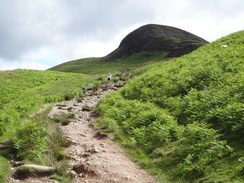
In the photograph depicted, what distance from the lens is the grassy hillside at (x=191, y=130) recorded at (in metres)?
6.45

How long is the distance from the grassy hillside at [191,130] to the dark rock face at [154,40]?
279 ft

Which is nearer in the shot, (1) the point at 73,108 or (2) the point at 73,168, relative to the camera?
(2) the point at 73,168

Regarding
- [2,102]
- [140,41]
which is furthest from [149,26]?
[2,102]

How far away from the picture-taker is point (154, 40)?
112m

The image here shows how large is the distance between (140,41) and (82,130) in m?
112

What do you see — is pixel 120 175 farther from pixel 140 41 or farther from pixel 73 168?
pixel 140 41

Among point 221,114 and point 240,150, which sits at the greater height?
point 221,114

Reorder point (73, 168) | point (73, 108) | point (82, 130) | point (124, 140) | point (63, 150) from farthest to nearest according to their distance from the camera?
point (73, 108), point (82, 130), point (124, 140), point (63, 150), point (73, 168)

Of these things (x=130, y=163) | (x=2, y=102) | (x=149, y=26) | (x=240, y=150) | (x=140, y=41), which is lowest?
(x=130, y=163)

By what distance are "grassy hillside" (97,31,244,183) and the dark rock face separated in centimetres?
8502

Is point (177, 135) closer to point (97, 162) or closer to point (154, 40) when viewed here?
point (97, 162)

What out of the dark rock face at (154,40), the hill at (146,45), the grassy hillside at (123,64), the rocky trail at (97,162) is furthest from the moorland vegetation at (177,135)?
the dark rock face at (154,40)

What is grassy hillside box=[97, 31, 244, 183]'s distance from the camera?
6.45 metres

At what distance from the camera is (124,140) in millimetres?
10430
